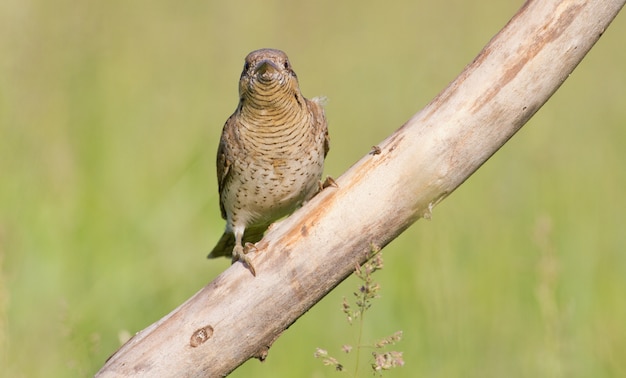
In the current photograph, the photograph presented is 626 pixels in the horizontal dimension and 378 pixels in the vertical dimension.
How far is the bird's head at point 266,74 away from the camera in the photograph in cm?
371

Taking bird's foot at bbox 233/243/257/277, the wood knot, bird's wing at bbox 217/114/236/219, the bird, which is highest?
bird's wing at bbox 217/114/236/219

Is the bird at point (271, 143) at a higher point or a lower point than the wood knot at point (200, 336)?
higher

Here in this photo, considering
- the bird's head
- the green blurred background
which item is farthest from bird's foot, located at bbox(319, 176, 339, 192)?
the green blurred background

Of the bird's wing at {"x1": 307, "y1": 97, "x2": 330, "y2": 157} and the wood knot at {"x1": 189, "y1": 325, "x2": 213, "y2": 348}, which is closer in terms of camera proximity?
the wood knot at {"x1": 189, "y1": 325, "x2": 213, "y2": 348}

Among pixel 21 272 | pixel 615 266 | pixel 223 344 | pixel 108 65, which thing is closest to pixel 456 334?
pixel 223 344

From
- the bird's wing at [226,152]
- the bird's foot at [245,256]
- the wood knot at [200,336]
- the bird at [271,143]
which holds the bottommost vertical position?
the wood knot at [200,336]

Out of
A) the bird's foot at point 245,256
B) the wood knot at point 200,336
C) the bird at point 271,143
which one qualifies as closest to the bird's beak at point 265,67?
the bird at point 271,143

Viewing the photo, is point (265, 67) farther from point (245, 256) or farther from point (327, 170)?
point (327, 170)

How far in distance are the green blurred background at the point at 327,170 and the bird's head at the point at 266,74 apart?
0.98m

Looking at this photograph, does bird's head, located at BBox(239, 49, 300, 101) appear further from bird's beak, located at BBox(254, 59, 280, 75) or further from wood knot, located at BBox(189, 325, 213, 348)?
wood knot, located at BBox(189, 325, 213, 348)

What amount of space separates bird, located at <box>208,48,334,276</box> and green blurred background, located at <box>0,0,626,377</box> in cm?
68

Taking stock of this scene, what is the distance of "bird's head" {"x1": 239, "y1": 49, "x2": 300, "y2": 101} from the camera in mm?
3705

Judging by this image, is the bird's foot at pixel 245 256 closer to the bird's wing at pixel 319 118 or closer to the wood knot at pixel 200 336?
→ the wood knot at pixel 200 336

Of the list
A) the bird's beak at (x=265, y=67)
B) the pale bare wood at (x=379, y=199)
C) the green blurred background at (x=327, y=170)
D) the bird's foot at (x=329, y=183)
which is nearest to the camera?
the pale bare wood at (x=379, y=199)
